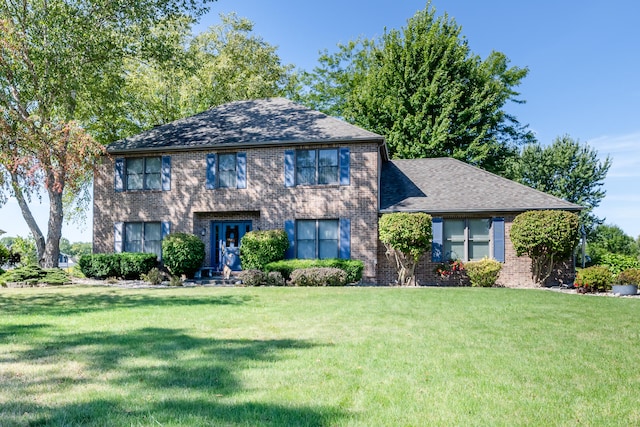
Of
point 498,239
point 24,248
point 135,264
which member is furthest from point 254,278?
point 24,248

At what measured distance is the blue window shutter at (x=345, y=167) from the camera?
18.2m

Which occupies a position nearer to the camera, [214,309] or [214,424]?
[214,424]

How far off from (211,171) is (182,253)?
374 cm

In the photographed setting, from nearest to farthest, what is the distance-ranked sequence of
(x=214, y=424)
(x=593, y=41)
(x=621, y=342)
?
1. (x=214, y=424)
2. (x=621, y=342)
3. (x=593, y=41)

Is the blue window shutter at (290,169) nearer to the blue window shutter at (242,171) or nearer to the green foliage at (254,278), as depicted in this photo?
the blue window shutter at (242,171)

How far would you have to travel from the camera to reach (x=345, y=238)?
18.1 meters

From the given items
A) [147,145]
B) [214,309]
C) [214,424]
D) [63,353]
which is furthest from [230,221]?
[214,424]

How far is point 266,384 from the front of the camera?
420 centimetres

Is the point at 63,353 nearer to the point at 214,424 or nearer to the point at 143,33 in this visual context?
the point at 214,424

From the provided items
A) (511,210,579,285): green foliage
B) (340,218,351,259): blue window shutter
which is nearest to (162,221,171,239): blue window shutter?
(340,218,351,259): blue window shutter

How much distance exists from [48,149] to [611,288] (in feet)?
58.7

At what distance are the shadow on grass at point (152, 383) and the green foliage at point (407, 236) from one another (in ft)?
35.2

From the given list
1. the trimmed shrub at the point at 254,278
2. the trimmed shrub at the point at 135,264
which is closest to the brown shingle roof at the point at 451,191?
the trimmed shrub at the point at 254,278

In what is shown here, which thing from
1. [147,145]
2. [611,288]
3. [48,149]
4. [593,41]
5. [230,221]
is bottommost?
[611,288]
